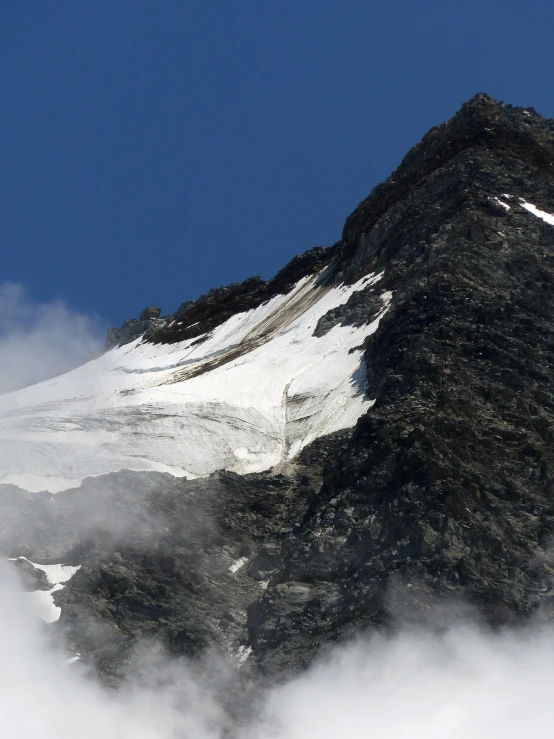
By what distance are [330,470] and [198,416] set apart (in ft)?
33.5

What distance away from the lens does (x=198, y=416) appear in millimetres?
51375

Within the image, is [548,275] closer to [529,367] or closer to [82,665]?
[529,367]

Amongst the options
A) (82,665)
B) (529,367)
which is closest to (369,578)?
(82,665)

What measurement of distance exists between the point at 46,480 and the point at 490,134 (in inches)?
1437

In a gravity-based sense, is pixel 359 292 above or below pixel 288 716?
above

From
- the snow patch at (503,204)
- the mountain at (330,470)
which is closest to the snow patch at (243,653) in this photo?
the mountain at (330,470)

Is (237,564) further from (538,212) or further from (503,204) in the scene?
(538,212)

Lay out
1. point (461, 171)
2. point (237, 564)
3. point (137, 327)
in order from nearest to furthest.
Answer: point (237, 564)
point (461, 171)
point (137, 327)

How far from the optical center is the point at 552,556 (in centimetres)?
3678

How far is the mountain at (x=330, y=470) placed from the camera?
3606 cm

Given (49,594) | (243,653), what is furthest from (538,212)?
(49,594)

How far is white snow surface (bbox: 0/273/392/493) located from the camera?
4769cm

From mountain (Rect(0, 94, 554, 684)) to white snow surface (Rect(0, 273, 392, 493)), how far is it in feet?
0.45

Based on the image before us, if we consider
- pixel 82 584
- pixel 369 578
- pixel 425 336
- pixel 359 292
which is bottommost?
pixel 369 578
